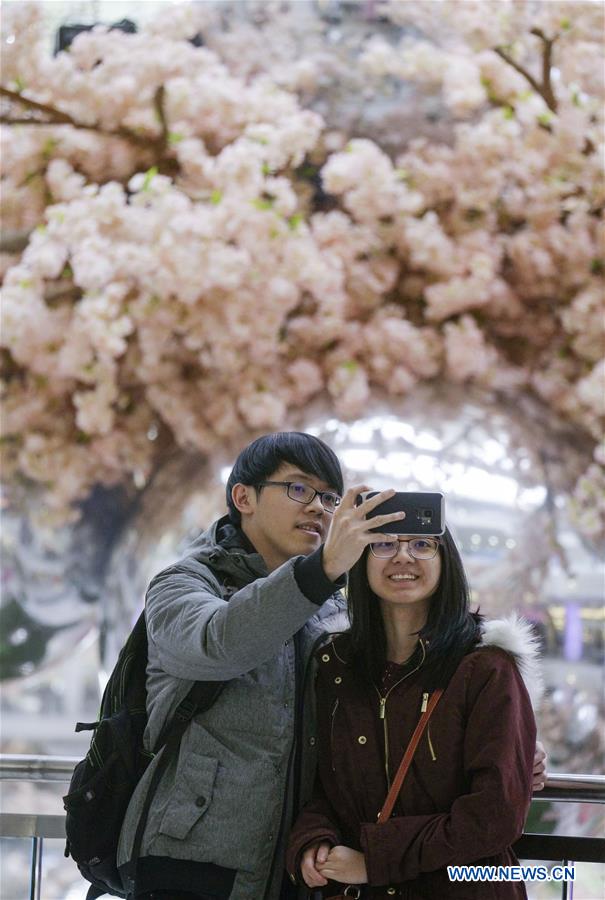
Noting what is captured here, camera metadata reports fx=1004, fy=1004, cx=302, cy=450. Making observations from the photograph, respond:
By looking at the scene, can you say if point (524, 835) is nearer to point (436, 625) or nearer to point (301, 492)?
point (436, 625)

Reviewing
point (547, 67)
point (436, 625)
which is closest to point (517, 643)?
point (436, 625)

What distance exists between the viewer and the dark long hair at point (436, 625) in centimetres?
98

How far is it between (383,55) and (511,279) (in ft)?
2.59

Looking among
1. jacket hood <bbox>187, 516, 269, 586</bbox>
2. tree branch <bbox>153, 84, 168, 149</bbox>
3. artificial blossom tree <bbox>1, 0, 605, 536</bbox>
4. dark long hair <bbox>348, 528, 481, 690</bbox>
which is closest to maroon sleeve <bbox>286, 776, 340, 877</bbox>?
dark long hair <bbox>348, 528, 481, 690</bbox>

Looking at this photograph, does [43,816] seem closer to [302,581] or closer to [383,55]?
[302,581]

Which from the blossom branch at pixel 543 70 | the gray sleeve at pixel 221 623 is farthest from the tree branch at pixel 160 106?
the gray sleeve at pixel 221 623

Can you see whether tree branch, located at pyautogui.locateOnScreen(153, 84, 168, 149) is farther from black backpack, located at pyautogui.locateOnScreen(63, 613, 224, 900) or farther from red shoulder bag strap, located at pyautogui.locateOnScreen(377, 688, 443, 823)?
red shoulder bag strap, located at pyautogui.locateOnScreen(377, 688, 443, 823)

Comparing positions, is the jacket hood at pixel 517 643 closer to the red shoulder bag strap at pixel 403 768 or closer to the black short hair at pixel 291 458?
the red shoulder bag strap at pixel 403 768

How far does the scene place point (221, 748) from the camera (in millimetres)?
1007

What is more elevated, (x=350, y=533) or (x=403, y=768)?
(x=350, y=533)

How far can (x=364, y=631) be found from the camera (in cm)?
102

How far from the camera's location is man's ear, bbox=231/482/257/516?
111 cm

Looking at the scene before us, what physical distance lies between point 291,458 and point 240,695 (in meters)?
0.25

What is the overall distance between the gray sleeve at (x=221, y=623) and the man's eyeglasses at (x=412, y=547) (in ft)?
0.40
